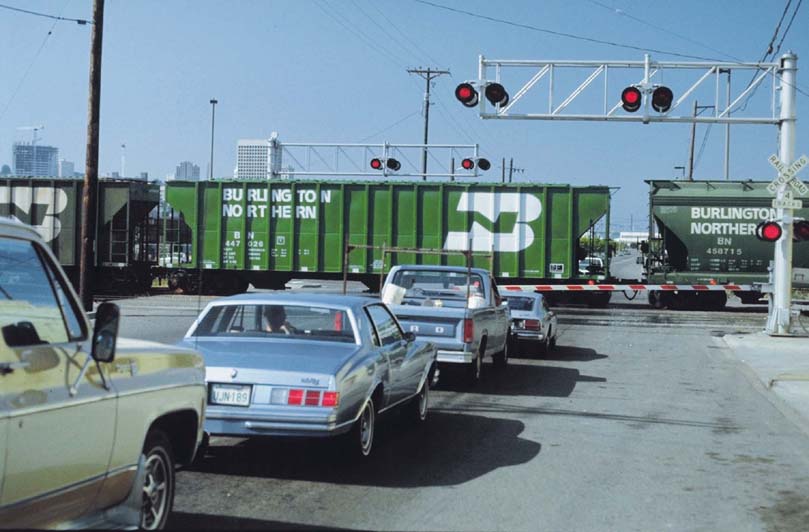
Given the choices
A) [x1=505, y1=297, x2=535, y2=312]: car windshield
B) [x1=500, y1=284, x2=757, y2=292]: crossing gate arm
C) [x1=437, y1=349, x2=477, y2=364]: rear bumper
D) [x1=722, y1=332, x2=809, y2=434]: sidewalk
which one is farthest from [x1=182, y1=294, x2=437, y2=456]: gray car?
[x1=500, y1=284, x2=757, y2=292]: crossing gate arm

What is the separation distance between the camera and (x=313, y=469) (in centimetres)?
845

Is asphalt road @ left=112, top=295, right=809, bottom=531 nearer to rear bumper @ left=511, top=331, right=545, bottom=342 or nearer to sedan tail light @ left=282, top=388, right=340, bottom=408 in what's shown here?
sedan tail light @ left=282, top=388, right=340, bottom=408

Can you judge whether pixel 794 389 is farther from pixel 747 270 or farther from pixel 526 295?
pixel 747 270

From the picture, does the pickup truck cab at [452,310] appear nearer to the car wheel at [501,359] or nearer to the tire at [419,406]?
the car wheel at [501,359]

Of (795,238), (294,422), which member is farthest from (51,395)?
(795,238)

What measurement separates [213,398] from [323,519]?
157cm

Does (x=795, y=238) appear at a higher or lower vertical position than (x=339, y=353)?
higher

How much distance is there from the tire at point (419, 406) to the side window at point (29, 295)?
5.94 m

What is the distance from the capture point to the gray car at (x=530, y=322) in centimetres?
1881

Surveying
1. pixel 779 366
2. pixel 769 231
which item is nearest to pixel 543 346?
pixel 779 366

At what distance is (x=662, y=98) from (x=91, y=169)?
39.7 ft

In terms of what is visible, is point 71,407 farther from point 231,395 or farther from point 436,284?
point 436,284

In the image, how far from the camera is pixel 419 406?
10.7 meters

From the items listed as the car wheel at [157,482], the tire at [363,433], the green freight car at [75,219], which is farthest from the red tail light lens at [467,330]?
the green freight car at [75,219]
